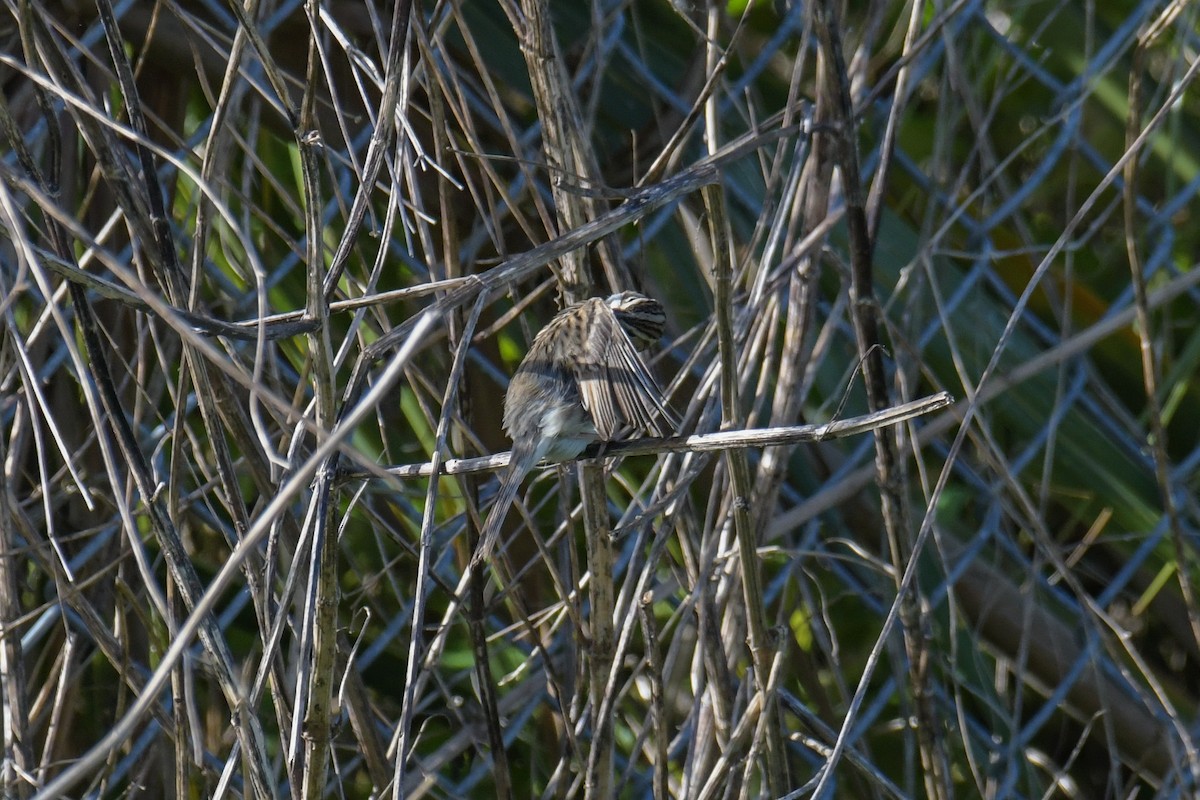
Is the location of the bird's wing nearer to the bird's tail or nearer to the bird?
the bird

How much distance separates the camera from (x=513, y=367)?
2949 millimetres

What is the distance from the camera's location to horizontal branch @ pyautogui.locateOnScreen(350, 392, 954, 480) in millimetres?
1252

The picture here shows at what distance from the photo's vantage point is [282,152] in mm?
2922

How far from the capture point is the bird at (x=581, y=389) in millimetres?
1715

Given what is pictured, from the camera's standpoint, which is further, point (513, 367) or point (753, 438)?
point (513, 367)

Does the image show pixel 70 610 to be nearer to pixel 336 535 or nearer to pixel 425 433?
pixel 425 433

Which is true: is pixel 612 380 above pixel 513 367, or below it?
above

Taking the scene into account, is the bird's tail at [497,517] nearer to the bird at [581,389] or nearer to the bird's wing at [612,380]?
the bird at [581,389]

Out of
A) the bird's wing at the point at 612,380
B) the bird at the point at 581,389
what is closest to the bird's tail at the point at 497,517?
the bird at the point at 581,389

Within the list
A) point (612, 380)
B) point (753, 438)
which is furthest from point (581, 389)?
point (753, 438)

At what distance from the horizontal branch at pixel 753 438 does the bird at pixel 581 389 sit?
0.08 metres

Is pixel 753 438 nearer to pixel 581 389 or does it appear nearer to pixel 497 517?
pixel 497 517

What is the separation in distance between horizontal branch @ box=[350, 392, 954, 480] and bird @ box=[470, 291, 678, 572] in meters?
0.08

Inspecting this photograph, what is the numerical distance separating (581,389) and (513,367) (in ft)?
3.47
